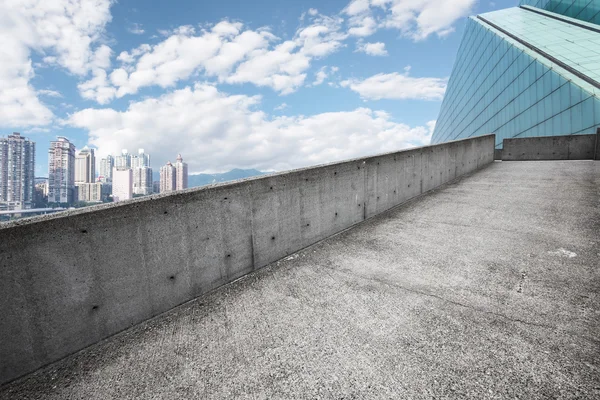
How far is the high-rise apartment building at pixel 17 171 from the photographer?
149863 mm

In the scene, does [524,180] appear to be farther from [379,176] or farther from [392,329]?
[392,329]

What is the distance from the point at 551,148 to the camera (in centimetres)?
1520

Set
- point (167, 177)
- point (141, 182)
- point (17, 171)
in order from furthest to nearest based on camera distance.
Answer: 1. point (141, 182)
2. point (167, 177)
3. point (17, 171)

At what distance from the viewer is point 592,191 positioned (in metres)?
7.36

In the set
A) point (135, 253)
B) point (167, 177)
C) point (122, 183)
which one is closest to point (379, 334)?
point (135, 253)

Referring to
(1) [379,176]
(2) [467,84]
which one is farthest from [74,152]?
(1) [379,176]

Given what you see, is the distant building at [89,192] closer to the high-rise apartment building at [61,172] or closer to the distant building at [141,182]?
the high-rise apartment building at [61,172]

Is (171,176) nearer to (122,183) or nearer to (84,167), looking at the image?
(122,183)

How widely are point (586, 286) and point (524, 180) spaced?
759 cm

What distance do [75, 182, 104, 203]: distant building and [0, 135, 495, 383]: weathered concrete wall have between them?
630 feet

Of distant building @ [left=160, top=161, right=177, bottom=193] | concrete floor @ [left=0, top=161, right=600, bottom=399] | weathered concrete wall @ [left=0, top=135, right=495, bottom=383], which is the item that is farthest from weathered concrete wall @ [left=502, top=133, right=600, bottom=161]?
distant building @ [left=160, top=161, right=177, bottom=193]

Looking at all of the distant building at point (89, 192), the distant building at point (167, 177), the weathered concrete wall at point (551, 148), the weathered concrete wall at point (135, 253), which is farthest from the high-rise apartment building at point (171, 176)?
the weathered concrete wall at point (135, 253)

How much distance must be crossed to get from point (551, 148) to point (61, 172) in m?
212

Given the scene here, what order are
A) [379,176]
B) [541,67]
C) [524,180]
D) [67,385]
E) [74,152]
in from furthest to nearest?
[74,152] < [541,67] < [524,180] < [379,176] < [67,385]
